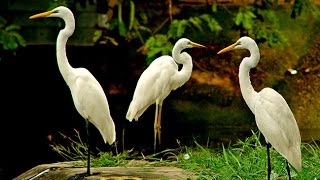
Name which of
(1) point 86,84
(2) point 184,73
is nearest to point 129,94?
(2) point 184,73

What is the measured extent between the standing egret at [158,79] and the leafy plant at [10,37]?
3.53m

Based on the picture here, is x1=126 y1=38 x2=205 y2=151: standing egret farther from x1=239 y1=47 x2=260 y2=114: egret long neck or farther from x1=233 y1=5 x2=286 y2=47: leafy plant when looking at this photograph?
x1=233 y1=5 x2=286 y2=47: leafy plant

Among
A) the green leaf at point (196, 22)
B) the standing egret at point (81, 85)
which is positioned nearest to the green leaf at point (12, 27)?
the green leaf at point (196, 22)

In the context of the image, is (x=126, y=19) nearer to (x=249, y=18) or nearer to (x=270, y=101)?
(x=249, y=18)

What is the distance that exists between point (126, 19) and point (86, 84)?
6.24m

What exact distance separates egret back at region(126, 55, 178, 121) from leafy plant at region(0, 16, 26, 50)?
358cm

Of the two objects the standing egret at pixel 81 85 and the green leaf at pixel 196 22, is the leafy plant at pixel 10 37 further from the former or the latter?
the standing egret at pixel 81 85

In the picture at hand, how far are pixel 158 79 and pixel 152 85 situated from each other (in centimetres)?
9

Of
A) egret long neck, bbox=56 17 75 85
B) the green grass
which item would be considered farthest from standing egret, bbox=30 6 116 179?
the green grass

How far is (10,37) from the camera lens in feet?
37.9

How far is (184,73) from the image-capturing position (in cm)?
867

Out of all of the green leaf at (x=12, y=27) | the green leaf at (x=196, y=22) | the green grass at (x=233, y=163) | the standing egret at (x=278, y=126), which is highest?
the green leaf at (x=12, y=27)

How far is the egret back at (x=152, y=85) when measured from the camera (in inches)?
327

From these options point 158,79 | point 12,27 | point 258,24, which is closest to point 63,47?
point 158,79
